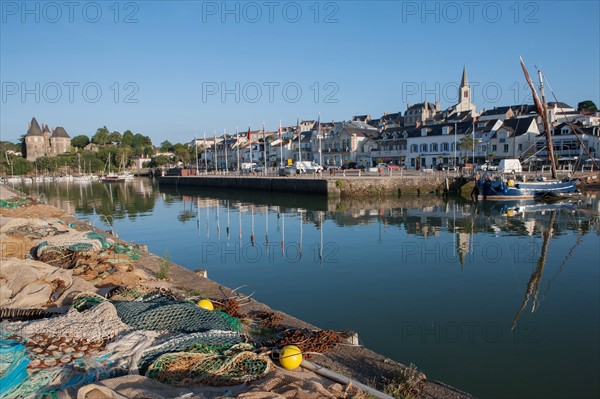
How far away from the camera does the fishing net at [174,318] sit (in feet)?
21.3

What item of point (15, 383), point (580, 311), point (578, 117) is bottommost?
point (580, 311)

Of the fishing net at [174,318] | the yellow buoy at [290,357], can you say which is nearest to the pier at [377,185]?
the fishing net at [174,318]

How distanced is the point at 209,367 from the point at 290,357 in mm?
995

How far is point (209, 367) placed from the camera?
5418 mm

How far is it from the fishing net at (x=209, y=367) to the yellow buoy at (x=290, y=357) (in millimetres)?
224

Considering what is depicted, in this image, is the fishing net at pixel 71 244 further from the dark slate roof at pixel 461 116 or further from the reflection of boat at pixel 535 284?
the dark slate roof at pixel 461 116

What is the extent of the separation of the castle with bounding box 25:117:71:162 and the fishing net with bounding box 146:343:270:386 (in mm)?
147283

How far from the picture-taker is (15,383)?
4.67m

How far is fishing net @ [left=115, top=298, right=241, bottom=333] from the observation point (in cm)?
648

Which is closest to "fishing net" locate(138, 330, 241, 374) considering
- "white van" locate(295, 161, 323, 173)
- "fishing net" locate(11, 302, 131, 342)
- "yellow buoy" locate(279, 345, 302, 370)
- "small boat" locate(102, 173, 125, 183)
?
"yellow buoy" locate(279, 345, 302, 370)

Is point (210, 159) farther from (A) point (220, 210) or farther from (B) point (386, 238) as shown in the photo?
(B) point (386, 238)

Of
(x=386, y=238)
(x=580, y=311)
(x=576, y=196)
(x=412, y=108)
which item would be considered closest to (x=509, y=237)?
(x=386, y=238)

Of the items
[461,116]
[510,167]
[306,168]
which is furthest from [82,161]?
[510,167]

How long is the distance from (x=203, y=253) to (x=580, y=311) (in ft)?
43.1
